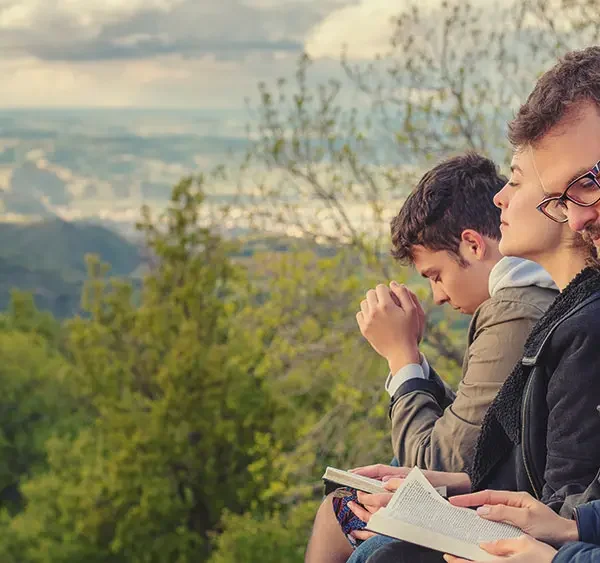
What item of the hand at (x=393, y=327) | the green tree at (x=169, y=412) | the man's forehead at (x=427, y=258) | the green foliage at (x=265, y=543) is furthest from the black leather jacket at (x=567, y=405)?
the green tree at (x=169, y=412)

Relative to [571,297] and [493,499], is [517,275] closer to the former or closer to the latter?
[571,297]

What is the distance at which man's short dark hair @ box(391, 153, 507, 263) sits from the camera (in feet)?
9.57

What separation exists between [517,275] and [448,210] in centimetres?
36

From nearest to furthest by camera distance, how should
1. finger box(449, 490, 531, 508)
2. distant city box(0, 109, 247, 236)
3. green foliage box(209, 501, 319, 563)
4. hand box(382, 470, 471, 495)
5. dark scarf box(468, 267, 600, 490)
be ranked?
finger box(449, 490, 531, 508)
dark scarf box(468, 267, 600, 490)
hand box(382, 470, 471, 495)
green foliage box(209, 501, 319, 563)
distant city box(0, 109, 247, 236)

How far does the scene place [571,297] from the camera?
7.02 feet

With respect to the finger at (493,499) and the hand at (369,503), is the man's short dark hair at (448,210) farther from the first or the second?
the finger at (493,499)

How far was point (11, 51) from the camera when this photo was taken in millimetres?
97812

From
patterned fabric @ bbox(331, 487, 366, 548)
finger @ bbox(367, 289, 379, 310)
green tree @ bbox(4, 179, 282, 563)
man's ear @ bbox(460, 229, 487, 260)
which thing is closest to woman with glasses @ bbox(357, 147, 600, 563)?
patterned fabric @ bbox(331, 487, 366, 548)

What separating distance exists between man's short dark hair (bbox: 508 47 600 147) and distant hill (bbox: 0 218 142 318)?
52.1 meters

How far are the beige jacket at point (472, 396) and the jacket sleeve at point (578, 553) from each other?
0.78 metres

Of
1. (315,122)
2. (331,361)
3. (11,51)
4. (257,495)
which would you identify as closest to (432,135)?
(315,122)

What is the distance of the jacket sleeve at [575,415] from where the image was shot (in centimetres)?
199

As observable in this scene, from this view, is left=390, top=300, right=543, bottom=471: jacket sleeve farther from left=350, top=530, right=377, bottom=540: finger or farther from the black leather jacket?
the black leather jacket

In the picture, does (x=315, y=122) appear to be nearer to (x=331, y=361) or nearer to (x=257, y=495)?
(x=331, y=361)
